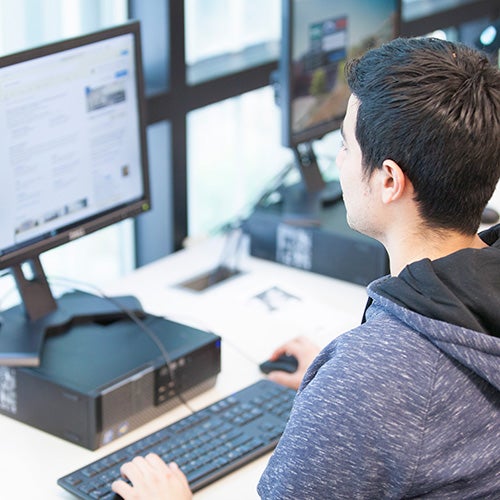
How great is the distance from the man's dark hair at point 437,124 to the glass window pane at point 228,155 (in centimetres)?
151

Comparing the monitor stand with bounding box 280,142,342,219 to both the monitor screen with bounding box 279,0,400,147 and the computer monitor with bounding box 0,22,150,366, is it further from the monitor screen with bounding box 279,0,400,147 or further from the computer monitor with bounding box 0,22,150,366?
the computer monitor with bounding box 0,22,150,366

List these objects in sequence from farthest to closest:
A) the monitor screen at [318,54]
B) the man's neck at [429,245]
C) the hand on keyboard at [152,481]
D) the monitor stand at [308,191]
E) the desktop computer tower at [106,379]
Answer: the monitor stand at [308,191]
the monitor screen at [318,54]
the desktop computer tower at [106,379]
the hand on keyboard at [152,481]
the man's neck at [429,245]

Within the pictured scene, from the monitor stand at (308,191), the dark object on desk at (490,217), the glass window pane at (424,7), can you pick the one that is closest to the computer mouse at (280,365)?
the monitor stand at (308,191)

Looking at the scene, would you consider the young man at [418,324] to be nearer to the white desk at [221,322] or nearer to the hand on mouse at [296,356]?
the white desk at [221,322]

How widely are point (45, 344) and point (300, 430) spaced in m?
0.69

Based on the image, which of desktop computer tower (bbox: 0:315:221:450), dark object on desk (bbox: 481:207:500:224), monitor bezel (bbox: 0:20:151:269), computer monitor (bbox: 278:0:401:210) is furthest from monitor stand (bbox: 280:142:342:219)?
desktop computer tower (bbox: 0:315:221:450)

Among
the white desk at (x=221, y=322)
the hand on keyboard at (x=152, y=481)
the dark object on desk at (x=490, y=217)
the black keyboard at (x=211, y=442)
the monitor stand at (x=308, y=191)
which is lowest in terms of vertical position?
the white desk at (x=221, y=322)

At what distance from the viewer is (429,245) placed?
127 centimetres

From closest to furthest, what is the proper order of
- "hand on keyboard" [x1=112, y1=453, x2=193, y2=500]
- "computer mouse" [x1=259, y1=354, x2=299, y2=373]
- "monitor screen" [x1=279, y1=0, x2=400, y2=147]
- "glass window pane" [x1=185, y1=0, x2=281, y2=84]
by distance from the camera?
1. "hand on keyboard" [x1=112, y1=453, x2=193, y2=500]
2. "computer mouse" [x1=259, y1=354, x2=299, y2=373]
3. "monitor screen" [x1=279, y1=0, x2=400, y2=147]
4. "glass window pane" [x1=185, y1=0, x2=281, y2=84]

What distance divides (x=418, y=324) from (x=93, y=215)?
0.89 m

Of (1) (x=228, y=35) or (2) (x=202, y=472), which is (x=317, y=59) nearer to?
(1) (x=228, y=35)

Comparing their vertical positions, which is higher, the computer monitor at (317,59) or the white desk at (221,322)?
the computer monitor at (317,59)

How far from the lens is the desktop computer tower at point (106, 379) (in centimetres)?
161

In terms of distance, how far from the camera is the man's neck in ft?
4.16
